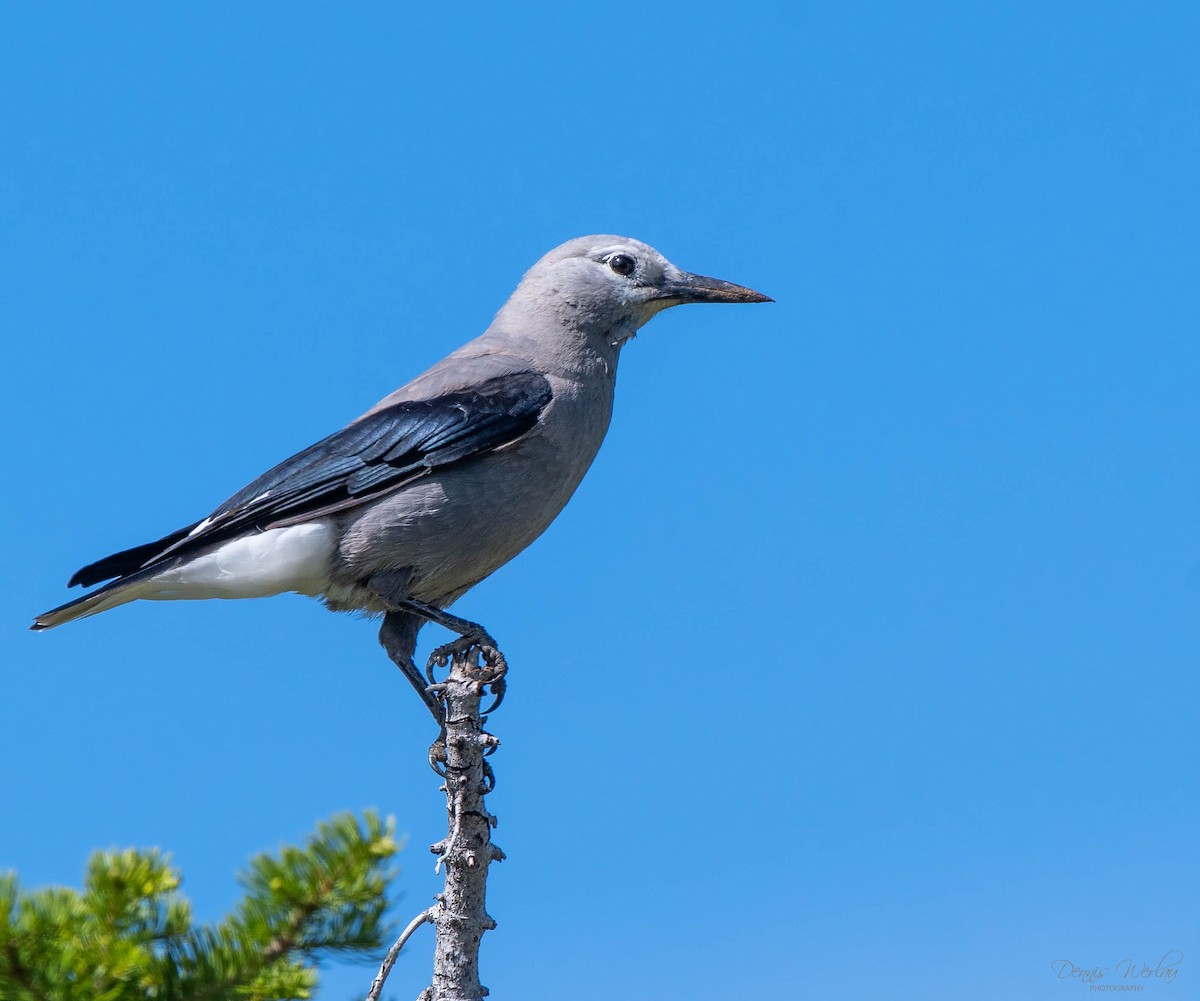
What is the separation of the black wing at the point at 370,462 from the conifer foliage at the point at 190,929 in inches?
120

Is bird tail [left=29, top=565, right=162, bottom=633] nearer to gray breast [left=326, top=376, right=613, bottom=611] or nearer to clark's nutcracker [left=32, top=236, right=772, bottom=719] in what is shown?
clark's nutcracker [left=32, top=236, right=772, bottom=719]

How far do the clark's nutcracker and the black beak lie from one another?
94cm

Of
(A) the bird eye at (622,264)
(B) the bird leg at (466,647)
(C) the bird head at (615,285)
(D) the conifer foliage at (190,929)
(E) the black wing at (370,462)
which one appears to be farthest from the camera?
(A) the bird eye at (622,264)

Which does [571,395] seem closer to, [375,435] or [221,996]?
[375,435]

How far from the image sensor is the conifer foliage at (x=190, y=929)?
2.25 metres

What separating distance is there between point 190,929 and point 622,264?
454 cm

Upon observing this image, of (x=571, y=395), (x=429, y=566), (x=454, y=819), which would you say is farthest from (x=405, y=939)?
(x=571, y=395)

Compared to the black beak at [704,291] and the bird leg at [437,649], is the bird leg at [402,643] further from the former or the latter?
the black beak at [704,291]

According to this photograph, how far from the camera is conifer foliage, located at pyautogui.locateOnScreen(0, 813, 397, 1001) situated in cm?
225

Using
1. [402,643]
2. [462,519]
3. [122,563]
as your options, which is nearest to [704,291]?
[462,519]

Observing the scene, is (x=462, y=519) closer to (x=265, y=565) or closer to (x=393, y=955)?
(x=265, y=565)

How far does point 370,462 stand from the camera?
18.2 ft

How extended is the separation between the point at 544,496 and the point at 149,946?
3.36 m

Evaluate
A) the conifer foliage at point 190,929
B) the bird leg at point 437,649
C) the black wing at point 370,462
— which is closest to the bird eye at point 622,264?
the black wing at point 370,462
